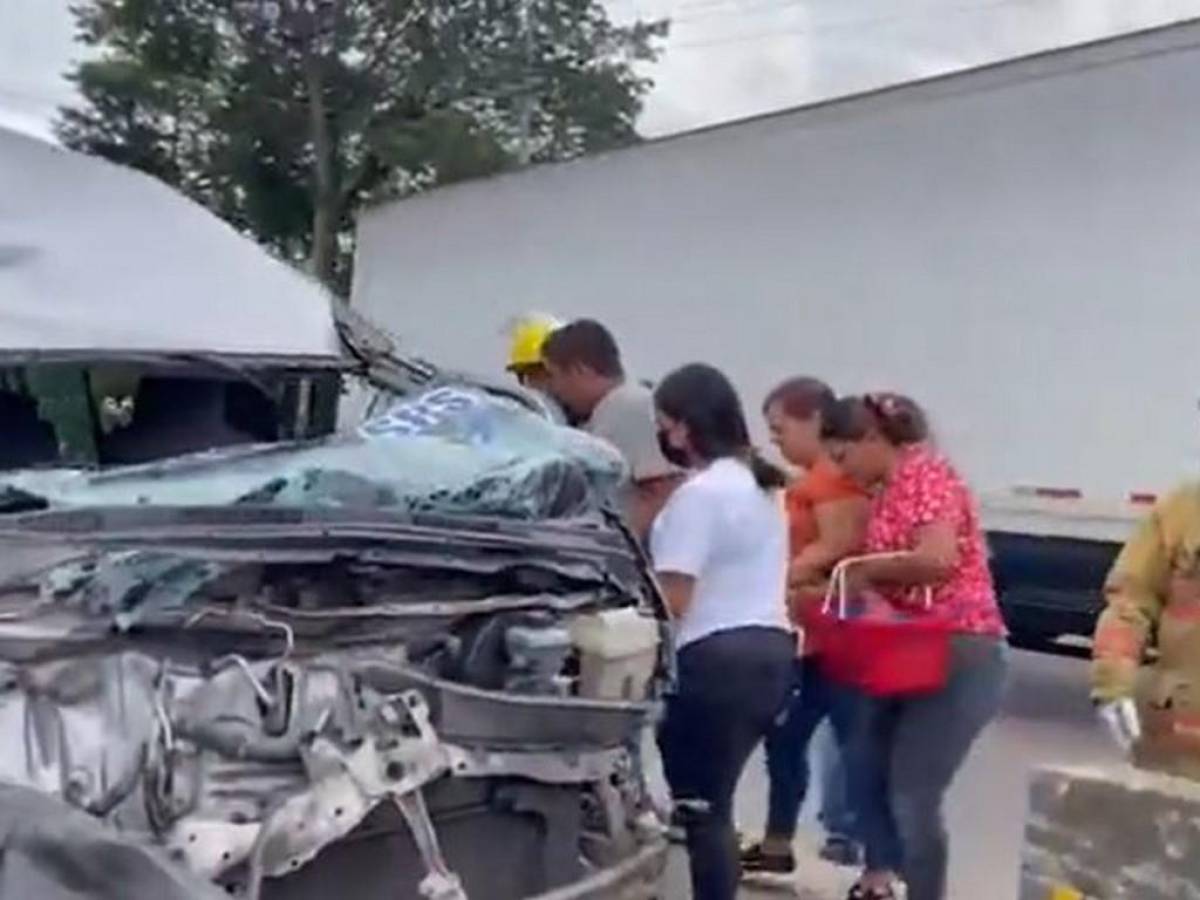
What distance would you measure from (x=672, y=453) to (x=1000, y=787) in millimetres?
4552

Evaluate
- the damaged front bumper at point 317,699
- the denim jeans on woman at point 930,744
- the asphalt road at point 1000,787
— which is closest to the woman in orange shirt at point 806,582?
the asphalt road at point 1000,787

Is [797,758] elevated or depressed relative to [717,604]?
depressed

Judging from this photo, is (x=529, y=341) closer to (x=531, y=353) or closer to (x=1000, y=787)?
(x=531, y=353)

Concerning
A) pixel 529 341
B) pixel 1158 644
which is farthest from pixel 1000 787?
pixel 1158 644

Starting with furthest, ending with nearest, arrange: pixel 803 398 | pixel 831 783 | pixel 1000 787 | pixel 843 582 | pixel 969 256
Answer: pixel 969 256 < pixel 1000 787 < pixel 831 783 < pixel 803 398 < pixel 843 582

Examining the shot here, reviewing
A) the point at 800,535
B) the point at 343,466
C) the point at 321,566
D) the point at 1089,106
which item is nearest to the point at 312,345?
the point at 343,466

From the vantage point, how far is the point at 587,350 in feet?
22.8

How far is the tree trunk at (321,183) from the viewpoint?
40.3 meters

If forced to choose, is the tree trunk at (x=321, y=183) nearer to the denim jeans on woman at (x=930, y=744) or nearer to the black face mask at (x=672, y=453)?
the black face mask at (x=672, y=453)

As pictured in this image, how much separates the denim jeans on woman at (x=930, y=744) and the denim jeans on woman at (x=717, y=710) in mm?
490

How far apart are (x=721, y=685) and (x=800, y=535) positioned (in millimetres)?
1440

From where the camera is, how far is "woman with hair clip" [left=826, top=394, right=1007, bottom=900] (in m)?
6.43

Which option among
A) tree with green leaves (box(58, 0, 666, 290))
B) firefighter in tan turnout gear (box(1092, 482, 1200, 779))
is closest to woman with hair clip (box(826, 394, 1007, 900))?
firefighter in tan turnout gear (box(1092, 482, 1200, 779))

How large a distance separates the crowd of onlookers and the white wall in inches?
219
